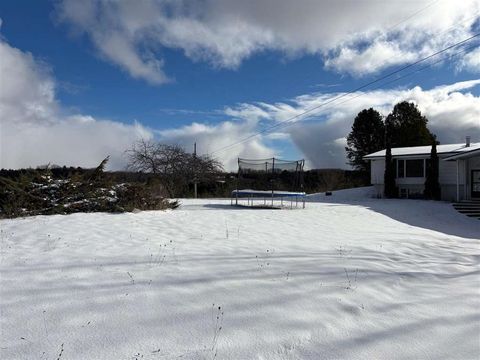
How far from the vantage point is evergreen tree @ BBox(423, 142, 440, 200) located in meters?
22.8

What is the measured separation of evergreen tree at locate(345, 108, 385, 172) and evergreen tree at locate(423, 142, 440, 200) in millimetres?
18507

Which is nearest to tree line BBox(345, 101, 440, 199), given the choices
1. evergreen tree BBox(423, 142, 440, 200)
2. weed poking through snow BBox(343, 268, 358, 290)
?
evergreen tree BBox(423, 142, 440, 200)

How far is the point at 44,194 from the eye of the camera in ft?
37.0

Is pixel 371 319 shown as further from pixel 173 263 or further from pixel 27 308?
pixel 27 308

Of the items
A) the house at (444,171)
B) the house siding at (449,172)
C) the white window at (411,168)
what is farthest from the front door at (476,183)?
the white window at (411,168)

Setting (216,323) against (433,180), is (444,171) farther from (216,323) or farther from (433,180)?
(216,323)

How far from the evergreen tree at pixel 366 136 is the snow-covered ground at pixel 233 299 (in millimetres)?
36783

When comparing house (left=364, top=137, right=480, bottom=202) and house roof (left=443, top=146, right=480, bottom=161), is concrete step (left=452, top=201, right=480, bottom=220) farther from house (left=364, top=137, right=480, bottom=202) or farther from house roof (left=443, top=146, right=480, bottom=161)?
house roof (left=443, top=146, right=480, bottom=161)

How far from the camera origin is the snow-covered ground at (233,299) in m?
3.14

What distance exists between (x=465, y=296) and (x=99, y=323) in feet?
13.8

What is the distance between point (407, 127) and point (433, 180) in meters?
18.8

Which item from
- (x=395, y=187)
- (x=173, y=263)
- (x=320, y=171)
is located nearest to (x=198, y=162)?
(x=320, y=171)

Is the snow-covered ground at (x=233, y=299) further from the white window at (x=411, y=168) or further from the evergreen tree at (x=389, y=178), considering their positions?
the white window at (x=411, y=168)

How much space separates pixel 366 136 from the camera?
141 ft
